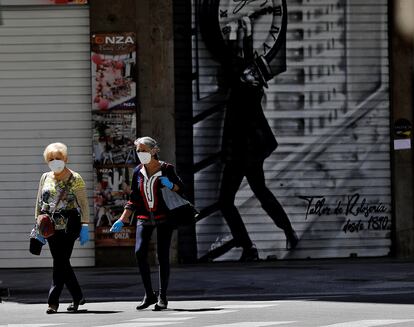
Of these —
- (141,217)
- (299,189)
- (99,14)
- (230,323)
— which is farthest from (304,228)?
(230,323)

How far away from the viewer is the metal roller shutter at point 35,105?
64.1 ft

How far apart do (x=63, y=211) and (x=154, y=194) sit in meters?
0.97

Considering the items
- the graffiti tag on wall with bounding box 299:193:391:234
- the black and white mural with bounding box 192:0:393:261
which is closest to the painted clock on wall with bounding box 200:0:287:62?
the black and white mural with bounding box 192:0:393:261

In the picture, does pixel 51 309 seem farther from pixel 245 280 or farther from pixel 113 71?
pixel 113 71

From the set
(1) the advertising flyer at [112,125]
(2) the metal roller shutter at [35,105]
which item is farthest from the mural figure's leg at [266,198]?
(2) the metal roller shutter at [35,105]

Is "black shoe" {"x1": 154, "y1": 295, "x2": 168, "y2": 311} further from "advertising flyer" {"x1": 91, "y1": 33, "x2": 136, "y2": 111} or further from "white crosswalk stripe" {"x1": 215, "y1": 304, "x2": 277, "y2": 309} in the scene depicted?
"advertising flyer" {"x1": 91, "y1": 33, "x2": 136, "y2": 111}

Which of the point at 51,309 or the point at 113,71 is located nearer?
the point at 51,309

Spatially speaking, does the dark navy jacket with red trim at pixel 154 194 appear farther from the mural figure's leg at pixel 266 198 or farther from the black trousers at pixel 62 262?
the mural figure's leg at pixel 266 198

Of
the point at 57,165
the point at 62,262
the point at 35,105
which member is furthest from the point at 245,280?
the point at 35,105

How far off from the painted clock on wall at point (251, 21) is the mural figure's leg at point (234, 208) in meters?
1.79

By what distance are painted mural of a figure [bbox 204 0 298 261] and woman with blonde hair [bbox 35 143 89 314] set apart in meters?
6.57

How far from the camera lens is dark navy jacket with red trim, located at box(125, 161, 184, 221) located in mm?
13180

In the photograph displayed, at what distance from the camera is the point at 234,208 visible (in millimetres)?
19609

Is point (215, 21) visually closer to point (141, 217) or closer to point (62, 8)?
point (62, 8)
